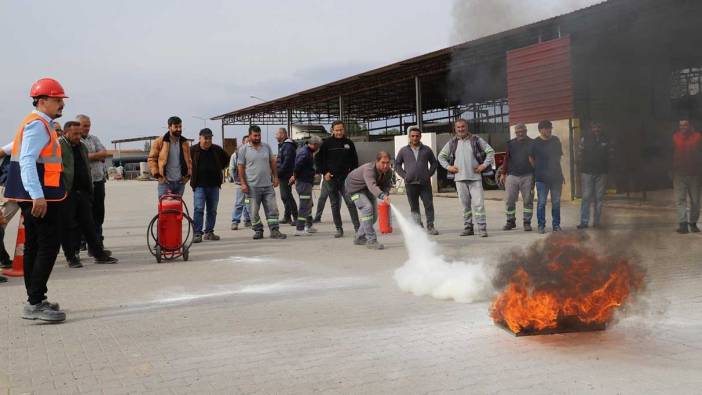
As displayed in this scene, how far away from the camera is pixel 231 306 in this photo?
5.60 meters

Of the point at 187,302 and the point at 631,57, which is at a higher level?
the point at 631,57

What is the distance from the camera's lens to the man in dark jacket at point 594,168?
6.05 metres

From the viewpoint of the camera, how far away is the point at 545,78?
796cm

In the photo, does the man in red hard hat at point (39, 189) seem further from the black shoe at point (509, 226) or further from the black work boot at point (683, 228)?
the black work boot at point (683, 228)

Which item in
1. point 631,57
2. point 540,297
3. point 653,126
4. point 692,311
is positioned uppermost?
point 631,57

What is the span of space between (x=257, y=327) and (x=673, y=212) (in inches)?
243

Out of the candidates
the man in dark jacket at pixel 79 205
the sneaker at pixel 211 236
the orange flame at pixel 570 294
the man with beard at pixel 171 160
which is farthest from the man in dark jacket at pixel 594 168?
the man in dark jacket at pixel 79 205

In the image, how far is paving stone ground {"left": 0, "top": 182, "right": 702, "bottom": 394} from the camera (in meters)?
3.54

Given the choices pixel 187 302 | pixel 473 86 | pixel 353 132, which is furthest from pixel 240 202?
pixel 353 132

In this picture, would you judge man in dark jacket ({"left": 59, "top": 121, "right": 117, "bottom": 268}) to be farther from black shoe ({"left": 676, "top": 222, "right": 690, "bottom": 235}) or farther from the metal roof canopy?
black shoe ({"left": 676, "top": 222, "right": 690, "bottom": 235})

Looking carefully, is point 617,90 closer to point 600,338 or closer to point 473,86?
point 600,338

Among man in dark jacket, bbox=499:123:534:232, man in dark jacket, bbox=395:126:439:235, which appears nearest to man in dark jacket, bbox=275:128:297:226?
man in dark jacket, bbox=395:126:439:235

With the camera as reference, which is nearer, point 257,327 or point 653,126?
point 257,327

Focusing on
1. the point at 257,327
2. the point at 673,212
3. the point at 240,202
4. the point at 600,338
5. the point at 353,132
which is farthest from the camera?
the point at 353,132
